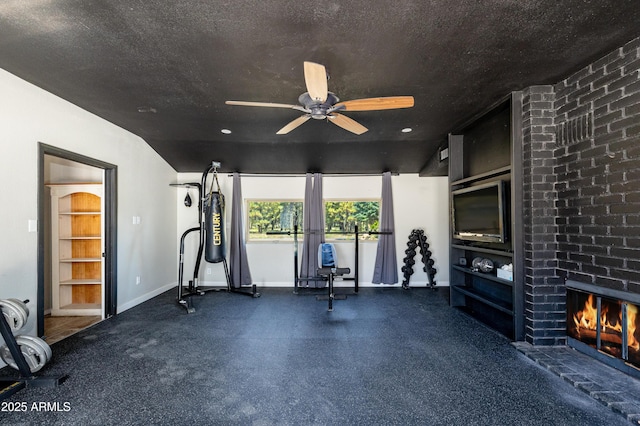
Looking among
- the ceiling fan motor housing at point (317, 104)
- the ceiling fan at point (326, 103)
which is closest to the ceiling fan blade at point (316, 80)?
the ceiling fan at point (326, 103)

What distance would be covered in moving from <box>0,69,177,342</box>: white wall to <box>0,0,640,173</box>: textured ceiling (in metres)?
0.27

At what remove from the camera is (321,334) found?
11.5 feet

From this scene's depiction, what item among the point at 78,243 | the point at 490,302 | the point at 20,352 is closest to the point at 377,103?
the point at 490,302

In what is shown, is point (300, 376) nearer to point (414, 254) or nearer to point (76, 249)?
point (414, 254)

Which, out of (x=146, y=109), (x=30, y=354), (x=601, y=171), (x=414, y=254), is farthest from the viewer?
(x=414, y=254)

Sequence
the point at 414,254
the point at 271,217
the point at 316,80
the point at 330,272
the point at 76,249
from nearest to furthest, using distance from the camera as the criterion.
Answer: the point at 316,80, the point at 76,249, the point at 330,272, the point at 414,254, the point at 271,217

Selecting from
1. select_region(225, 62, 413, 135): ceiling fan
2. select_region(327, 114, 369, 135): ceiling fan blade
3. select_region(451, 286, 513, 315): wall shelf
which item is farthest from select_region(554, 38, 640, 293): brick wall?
select_region(327, 114, 369, 135): ceiling fan blade

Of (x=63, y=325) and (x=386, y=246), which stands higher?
(x=386, y=246)

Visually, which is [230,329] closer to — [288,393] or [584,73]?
[288,393]

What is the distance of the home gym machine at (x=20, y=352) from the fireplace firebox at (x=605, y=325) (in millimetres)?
4726

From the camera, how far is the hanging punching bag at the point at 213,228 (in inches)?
198

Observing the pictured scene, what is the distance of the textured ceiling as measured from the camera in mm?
1906

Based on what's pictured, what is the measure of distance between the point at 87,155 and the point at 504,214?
5.09 m

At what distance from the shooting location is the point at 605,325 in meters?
2.64
